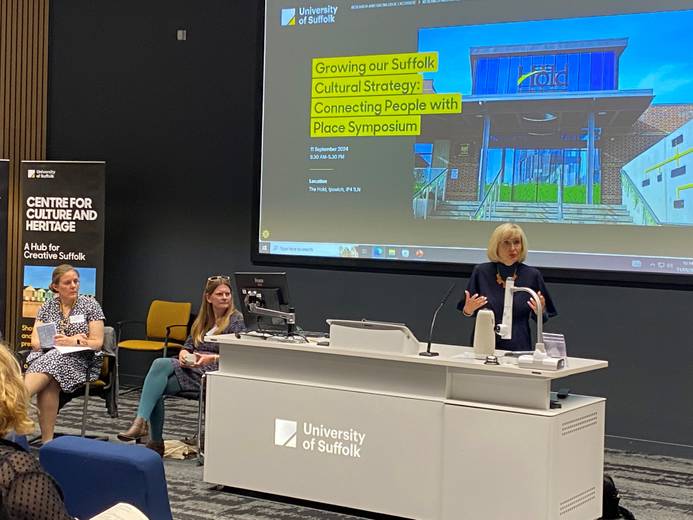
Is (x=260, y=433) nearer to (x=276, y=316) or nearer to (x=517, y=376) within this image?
(x=276, y=316)

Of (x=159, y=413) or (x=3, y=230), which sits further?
(x=3, y=230)

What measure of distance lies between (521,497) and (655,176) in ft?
9.61

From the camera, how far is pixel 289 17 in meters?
8.00

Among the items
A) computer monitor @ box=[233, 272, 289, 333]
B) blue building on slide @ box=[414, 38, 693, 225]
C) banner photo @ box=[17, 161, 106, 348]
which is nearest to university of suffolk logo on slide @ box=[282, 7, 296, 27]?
blue building on slide @ box=[414, 38, 693, 225]

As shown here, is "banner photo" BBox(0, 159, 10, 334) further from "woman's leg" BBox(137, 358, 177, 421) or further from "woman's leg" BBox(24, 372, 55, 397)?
"woman's leg" BBox(137, 358, 177, 421)

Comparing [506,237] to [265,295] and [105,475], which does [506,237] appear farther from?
[105,475]

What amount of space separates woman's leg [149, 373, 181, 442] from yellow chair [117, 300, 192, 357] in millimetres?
2285

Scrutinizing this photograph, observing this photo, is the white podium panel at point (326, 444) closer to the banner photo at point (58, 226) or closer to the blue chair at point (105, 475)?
the blue chair at point (105, 475)

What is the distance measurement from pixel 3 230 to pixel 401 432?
5785 millimetres

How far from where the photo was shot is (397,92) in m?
7.45

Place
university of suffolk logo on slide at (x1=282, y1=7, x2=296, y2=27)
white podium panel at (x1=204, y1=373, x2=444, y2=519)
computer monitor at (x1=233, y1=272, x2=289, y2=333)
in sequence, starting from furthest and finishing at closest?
university of suffolk logo on slide at (x1=282, y1=7, x2=296, y2=27)
computer monitor at (x1=233, y1=272, x2=289, y2=333)
white podium panel at (x1=204, y1=373, x2=444, y2=519)

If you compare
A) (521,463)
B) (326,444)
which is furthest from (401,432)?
(521,463)

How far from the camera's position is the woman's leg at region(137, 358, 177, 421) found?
6078 mm

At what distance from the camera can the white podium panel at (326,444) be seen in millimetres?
4777
